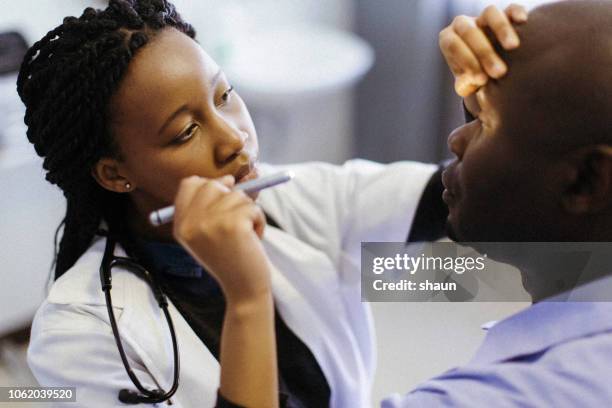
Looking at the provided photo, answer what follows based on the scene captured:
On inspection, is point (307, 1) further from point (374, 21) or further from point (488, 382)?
point (488, 382)

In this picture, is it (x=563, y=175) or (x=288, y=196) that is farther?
(x=288, y=196)

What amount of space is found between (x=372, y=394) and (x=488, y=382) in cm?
56

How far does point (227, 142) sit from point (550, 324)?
1.32 ft

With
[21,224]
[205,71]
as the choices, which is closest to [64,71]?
[205,71]

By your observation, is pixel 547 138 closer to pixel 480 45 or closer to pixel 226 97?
pixel 480 45

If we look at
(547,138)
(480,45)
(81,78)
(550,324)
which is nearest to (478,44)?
(480,45)

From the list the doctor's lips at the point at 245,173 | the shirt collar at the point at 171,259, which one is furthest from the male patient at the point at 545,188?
the shirt collar at the point at 171,259

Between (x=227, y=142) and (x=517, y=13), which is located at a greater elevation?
(x=517, y=13)

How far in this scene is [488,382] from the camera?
550mm

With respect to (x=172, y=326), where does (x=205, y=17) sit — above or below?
above

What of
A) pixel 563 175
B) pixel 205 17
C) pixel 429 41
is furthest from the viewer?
pixel 429 41

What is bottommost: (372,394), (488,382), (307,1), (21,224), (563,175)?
(372,394)

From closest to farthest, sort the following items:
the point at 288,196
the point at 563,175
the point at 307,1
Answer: the point at 563,175 < the point at 288,196 < the point at 307,1

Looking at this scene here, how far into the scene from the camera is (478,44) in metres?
0.58
